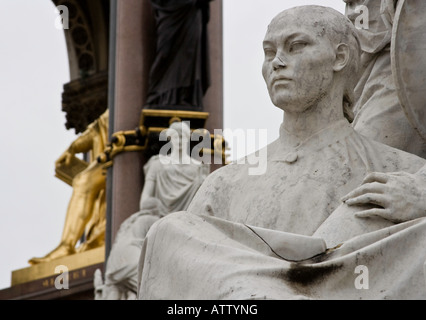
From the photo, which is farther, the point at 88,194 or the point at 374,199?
the point at 88,194

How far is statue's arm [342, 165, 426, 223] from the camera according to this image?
4.49 m

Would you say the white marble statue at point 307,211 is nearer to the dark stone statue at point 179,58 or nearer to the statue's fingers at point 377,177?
the statue's fingers at point 377,177

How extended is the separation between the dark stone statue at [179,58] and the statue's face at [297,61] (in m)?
11.2

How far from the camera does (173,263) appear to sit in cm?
443

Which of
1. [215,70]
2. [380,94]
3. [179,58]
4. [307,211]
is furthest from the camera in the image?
[215,70]

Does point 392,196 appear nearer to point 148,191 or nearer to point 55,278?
point 148,191

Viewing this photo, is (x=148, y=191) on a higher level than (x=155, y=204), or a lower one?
higher

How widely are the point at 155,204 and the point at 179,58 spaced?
238 cm

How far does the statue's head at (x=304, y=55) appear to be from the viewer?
488cm

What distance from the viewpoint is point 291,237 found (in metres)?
4.35

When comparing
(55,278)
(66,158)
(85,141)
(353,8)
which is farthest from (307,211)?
(66,158)

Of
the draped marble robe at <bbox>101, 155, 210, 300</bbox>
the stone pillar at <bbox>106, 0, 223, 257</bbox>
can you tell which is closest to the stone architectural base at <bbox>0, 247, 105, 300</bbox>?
the stone pillar at <bbox>106, 0, 223, 257</bbox>

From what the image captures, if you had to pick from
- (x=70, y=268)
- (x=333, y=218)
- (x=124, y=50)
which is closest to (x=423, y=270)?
→ (x=333, y=218)

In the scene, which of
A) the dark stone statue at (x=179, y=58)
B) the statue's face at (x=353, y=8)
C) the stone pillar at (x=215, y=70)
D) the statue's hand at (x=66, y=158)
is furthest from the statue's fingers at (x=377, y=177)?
the statue's hand at (x=66, y=158)
